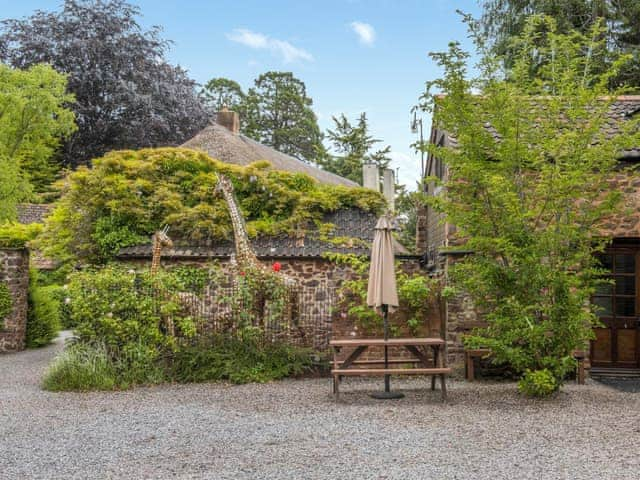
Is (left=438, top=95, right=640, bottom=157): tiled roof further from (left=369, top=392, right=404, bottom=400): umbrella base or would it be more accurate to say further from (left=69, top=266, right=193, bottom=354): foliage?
(left=69, top=266, right=193, bottom=354): foliage

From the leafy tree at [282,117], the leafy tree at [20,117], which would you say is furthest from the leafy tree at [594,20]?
the leafy tree at [282,117]

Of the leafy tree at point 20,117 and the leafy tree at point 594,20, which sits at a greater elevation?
the leafy tree at point 594,20

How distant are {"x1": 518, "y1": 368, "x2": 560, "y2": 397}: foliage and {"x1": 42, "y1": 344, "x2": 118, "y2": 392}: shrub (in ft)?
19.4

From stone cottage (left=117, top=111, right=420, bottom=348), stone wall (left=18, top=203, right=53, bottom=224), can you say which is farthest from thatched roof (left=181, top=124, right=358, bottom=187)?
stone wall (left=18, top=203, right=53, bottom=224)

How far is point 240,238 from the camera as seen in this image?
12000mm

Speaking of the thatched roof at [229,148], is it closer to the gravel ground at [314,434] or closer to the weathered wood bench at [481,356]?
the weathered wood bench at [481,356]

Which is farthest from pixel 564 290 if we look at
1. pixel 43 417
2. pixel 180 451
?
pixel 43 417

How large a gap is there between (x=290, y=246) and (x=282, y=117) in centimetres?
2988

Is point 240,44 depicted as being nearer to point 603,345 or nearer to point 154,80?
point 154,80

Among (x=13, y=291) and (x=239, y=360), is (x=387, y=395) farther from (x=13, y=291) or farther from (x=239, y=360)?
(x=13, y=291)

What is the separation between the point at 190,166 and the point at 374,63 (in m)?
5.65

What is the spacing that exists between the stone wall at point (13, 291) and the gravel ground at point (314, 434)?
5.23 metres

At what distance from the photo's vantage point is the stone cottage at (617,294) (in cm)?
1063

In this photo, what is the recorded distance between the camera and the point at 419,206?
1628 centimetres
